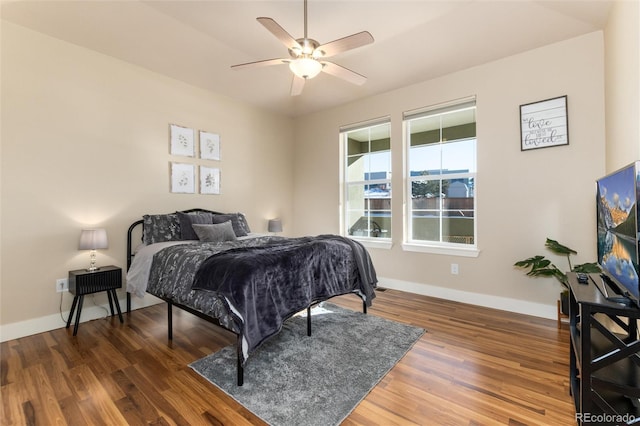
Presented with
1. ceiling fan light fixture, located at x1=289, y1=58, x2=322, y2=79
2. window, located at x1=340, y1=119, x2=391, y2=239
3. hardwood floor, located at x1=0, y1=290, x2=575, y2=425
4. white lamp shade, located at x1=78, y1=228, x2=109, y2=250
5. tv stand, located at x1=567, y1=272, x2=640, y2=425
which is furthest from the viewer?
window, located at x1=340, y1=119, x2=391, y2=239

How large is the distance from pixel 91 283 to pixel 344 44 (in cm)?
324

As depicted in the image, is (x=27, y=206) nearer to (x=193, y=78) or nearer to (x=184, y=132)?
(x=184, y=132)

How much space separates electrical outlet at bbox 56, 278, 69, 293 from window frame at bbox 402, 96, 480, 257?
158 inches

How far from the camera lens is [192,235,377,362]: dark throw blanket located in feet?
6.39

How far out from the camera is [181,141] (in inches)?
155

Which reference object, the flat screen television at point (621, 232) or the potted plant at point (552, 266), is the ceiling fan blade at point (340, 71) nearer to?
the flat screen television at point (621, 232)

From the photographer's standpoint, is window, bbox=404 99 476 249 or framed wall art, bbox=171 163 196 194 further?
framed wall art, bbox=171 163 196 194

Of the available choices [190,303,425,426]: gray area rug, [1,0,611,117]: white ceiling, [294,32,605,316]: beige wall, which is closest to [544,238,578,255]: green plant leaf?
[294,32,605,316]: beige wall

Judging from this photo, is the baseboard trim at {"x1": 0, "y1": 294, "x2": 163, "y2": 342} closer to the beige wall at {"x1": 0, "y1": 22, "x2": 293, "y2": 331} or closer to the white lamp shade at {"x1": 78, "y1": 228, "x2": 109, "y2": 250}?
the beige wall at {"x1": 0, "y1": 22, "x2": 293, "y2": 331}

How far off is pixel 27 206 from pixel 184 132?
6.02 ft

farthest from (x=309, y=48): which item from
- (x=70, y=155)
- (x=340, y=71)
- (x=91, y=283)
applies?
(x=91, y=283)

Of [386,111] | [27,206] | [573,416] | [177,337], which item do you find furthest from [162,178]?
[573,416]

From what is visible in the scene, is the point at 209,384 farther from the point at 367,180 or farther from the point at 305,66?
the point at 367,180

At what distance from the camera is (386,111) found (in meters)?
4.33
